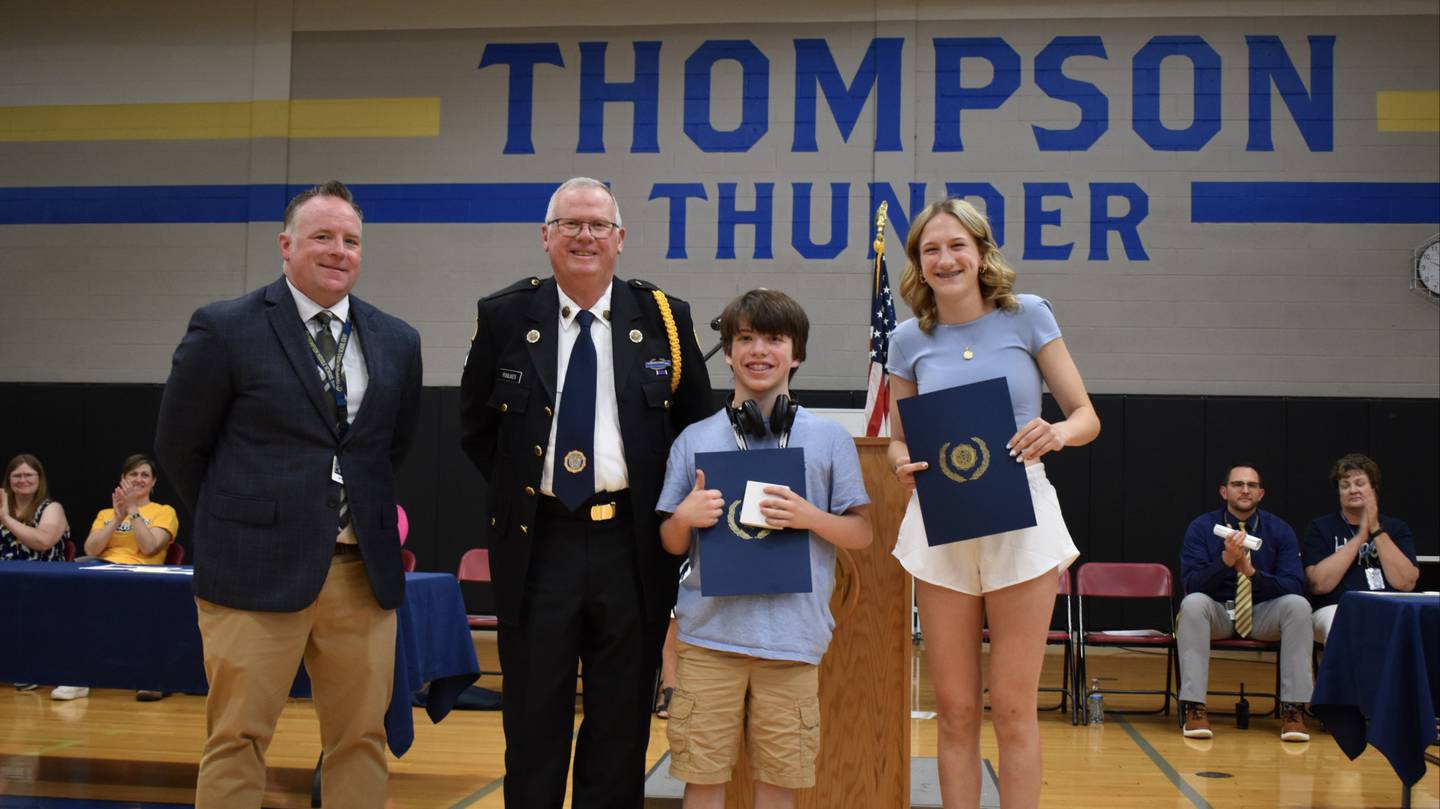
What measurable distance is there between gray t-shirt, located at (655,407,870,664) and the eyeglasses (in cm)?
50

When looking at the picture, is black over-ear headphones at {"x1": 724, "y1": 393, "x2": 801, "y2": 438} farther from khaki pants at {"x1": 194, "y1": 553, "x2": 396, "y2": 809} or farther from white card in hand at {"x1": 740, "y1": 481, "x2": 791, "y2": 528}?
khaki pants at {"x1": 194, "y1": 553, "x2": 396, "y2": 809}

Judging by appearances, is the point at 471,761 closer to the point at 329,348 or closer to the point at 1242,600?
the point at 329,348

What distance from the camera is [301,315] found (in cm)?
268

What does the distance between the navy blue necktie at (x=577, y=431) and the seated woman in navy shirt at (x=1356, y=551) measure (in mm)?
5125

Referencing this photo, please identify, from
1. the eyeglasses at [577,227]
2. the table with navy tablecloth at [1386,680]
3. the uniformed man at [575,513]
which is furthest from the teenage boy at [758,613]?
the table with navy tablecloth at [1386,680]

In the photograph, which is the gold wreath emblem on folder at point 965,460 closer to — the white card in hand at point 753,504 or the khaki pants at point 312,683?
the white card in hand at point 753,504

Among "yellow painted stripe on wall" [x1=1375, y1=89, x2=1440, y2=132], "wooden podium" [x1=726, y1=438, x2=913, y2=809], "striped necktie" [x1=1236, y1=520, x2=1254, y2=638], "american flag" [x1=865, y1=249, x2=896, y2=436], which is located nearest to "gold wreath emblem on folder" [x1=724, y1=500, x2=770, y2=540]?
"wooden podium" [x1=726, y1=438, x2=913, y2=809]

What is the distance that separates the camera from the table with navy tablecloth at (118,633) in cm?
423

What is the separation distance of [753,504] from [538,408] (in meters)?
0.55

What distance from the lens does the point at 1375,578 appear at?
624cm

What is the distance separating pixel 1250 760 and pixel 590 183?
14.6 feet

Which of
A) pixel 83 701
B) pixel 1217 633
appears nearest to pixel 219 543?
pixel 83 701

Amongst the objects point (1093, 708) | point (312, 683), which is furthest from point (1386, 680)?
point (312, 683)

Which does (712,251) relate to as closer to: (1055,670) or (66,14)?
(1055,670)
